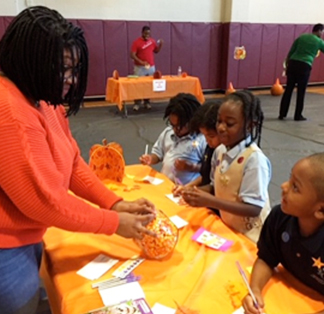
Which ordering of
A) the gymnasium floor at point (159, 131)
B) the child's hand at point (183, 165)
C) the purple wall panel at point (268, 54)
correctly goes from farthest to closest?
the purple wall panel at point (268, 54)
the gymnasium floor at point (159, 131)
the child's hand at point (183, 165)

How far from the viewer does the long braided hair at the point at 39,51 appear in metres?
0.89

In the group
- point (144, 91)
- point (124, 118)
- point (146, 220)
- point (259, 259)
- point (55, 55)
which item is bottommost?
point (124, 118)

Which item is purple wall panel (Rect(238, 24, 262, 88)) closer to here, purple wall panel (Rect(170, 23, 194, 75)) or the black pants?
purple wall panel (Rect(170, 23, 194, 75))

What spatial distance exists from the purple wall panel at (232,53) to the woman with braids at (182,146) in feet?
21.6

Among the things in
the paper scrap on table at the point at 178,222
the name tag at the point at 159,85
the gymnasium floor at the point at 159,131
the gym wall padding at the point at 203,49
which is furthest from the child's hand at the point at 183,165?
the gym wall padding at the point at 203,49

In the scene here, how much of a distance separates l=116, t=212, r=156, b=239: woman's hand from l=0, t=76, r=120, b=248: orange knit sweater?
0.09 ft

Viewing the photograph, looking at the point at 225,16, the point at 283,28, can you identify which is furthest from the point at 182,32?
the point at 283,28

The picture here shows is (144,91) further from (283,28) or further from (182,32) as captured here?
(283,28)

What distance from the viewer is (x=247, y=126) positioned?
5.00ft

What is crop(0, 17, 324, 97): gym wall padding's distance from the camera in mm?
7543

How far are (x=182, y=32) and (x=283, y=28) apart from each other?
266 centimetres

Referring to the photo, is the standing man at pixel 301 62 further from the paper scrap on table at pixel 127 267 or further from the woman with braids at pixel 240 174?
the paper scrap on table at pixel 127 267

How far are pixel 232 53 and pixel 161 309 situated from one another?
26.7 ft

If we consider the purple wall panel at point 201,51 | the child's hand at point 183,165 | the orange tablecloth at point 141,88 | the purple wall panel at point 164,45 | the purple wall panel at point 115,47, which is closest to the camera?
the child's hand at point 183,165
